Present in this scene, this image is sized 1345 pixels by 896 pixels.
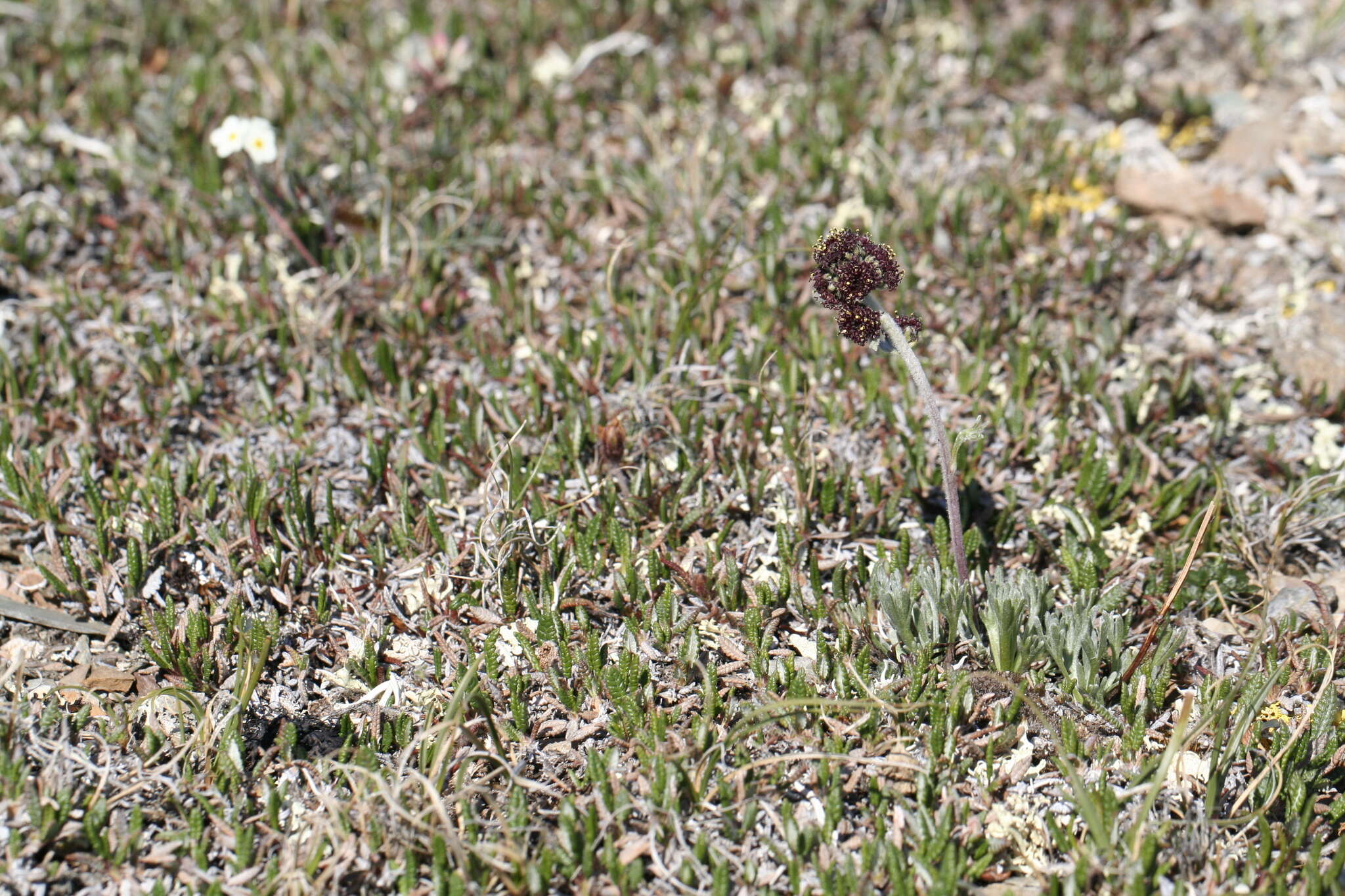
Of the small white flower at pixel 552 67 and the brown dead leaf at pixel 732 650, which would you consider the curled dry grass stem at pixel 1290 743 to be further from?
the small white flower at pixel 552 67

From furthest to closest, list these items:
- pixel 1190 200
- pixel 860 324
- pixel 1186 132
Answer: pixel 1186 132, pixel 1190 200, pixel 860 324

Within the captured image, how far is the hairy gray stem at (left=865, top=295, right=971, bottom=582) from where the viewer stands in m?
2.49

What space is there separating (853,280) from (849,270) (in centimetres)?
2

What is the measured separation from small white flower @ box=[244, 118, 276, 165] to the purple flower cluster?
7.70ft

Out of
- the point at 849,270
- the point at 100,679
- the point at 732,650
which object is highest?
the point at 849,270

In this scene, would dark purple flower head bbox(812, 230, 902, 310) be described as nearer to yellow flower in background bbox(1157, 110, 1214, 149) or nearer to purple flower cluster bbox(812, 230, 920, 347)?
purple flower cluster bbox(812, 230, 920, 347)

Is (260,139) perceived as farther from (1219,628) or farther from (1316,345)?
(1316,345)

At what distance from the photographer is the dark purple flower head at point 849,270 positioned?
2.46 metres

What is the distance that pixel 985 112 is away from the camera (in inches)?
199

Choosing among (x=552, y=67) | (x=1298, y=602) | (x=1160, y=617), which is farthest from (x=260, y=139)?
(x=1298, y=602)

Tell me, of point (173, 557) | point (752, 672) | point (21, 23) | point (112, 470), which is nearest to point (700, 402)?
point (752, 672)

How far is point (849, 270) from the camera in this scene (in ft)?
8.07

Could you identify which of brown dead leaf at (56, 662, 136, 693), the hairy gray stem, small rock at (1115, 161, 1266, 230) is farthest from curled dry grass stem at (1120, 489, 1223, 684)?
brown dead leaf at (56, 662, 136, 693)

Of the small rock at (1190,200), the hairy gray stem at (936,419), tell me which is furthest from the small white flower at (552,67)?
the hairy gray stem at (936,419)
